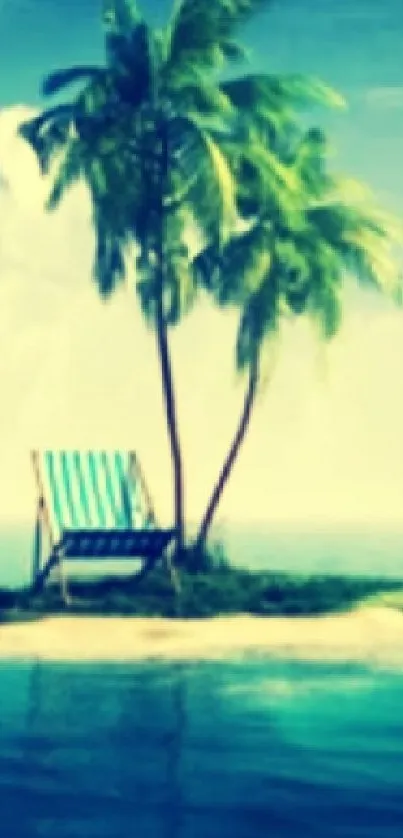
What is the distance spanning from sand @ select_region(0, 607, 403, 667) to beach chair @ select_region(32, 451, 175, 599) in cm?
37

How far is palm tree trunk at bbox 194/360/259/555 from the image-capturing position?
21.9 feet

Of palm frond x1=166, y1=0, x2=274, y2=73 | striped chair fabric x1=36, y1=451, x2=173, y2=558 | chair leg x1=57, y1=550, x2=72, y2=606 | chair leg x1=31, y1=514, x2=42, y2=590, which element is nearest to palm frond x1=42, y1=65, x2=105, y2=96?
palm frond x1=166, y1=0, x2=274, y2=73

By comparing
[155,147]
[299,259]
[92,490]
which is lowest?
[92,490]

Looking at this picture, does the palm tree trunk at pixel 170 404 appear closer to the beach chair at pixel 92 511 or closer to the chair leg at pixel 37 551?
the beach chair at pixel 92 511

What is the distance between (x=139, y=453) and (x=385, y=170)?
167 cm

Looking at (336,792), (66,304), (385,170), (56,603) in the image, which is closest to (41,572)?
(56,603)

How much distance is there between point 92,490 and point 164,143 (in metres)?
1.67

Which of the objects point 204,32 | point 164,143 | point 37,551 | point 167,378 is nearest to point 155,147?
point 164,143

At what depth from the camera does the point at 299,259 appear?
23.9 ft

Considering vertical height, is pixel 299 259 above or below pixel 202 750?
above

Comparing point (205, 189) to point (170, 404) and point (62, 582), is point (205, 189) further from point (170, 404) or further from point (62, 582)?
point (62, 582)

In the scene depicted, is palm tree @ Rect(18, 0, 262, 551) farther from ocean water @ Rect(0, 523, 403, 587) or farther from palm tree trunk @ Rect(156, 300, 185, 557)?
ocean water @ Rect(0, 523, 403, 587)

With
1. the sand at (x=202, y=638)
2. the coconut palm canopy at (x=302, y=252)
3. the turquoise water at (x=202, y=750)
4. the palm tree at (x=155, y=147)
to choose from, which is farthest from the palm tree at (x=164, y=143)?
the turquoise water at (x=202, y=750)

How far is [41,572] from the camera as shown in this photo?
6.73 meters
